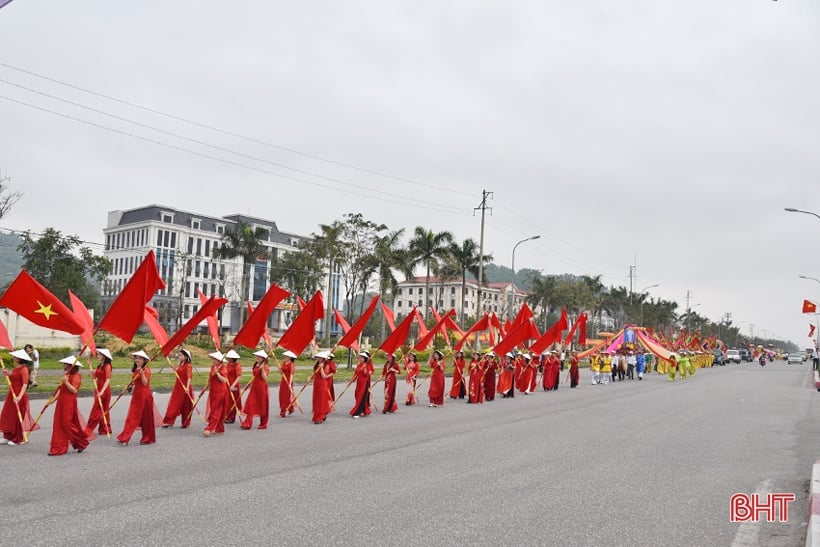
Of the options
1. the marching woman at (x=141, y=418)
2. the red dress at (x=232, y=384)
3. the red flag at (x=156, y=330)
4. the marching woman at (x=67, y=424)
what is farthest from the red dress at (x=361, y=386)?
the marching woman at (x=67, y=424)

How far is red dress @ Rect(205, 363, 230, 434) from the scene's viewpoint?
39.5ft

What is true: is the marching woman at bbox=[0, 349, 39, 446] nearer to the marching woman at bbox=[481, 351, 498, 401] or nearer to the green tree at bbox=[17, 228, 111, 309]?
the marching woman at bbox=[481, 351, 498, 401]

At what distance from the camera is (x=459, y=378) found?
71.6 feet

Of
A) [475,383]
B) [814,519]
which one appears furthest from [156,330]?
[814,519]

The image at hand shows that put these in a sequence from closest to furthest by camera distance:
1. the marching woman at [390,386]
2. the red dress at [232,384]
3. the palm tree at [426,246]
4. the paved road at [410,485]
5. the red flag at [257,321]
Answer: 1. the paved road at [410,485]
2. the red dress at [232,384]
3. the red flag at [257,321]
4. the marching woman at [390,386]
5. the palm tree at [426,246]

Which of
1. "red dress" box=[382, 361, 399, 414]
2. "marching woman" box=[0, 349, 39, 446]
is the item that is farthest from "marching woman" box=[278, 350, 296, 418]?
"marching woman" box=[0, 349, 39, 446]

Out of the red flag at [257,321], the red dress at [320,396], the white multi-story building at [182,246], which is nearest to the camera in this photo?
the red dress at [320,396]

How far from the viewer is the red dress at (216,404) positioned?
12031mm

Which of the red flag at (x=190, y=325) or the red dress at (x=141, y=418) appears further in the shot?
the red flag at (x=190, y=325)

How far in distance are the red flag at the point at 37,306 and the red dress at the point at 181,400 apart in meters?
2.03

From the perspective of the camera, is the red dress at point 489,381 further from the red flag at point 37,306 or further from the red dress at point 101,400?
the red flag at point 37,306

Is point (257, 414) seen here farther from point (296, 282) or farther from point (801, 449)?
point (296, 282)

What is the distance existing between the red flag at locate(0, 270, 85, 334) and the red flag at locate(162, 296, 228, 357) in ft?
5.62

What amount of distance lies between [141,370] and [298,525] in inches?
228
